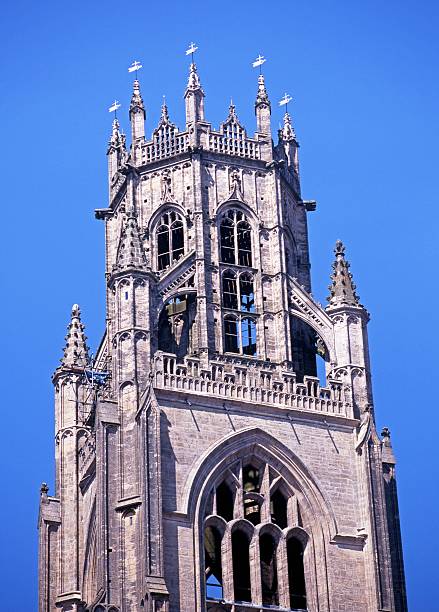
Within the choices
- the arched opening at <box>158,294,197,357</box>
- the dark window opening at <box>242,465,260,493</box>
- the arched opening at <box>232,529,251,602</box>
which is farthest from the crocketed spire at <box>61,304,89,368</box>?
the arched opening at <box>232,529,251,602</box>

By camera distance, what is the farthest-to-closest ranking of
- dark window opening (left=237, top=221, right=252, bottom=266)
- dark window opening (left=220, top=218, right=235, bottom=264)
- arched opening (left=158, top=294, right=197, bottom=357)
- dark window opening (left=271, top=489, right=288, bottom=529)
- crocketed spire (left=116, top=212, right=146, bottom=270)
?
1. dark window opening (left=237, top=221, right=252, bottom=266)
2. dark window opening (left=220, top=218, right=235, bottom=264)
3. arched opening (left=158, top=294, right=197, bottom=357)
4. crocketed spire (left=116, top=212, right=146, bottom=270)
5. dark window opening (left=271, top=489, right=288, bottom=529)

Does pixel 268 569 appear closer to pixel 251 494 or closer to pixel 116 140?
pixel 251 494

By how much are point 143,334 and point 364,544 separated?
9.44 metres

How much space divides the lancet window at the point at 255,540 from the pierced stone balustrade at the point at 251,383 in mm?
2256

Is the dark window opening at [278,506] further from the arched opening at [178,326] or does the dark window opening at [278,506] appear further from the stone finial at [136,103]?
the stone finial at [136,103]

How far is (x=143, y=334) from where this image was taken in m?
70.8

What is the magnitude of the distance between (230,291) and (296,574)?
1054 centimetres

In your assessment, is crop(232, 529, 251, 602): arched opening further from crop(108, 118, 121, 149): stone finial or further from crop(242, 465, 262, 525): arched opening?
crop(108, 118, 121, 149): stone finial

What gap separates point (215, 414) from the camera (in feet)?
229

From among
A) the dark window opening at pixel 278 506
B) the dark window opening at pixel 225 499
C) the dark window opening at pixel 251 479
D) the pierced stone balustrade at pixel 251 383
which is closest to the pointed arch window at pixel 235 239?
the pierced stone balustrade at pixel 251 383

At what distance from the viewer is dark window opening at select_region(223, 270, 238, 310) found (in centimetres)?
7456

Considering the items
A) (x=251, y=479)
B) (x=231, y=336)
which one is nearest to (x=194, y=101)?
(x=231, y=336)

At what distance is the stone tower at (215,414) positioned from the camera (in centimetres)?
6762

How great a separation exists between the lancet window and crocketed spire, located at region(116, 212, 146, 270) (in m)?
7.45
